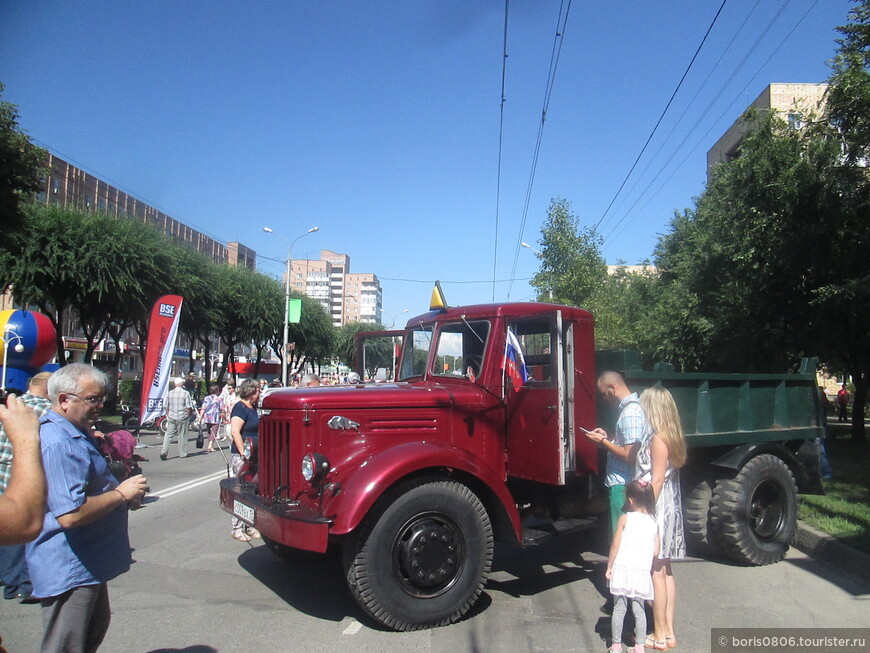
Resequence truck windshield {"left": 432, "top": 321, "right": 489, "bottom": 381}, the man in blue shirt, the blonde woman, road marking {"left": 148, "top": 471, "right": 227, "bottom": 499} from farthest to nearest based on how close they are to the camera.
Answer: road marking {"left": 148, "top": 471, "right": 227, "bottom": 499} < truck windshield {"left": 432, "top": 321, "right": 489, "bottom": 381} < the man in blue shirt < the blonde woman

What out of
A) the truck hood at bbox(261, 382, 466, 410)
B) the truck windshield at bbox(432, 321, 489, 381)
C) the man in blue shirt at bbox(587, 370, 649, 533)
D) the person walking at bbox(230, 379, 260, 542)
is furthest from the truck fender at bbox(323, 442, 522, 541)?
the person walking at bbox(230, 379, 260, 542)

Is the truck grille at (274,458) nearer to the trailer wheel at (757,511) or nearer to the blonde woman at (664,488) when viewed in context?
the blonde woman at (664,488)

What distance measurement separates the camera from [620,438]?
4.73m

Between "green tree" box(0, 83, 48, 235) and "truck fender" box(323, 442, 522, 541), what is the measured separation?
12.9 m

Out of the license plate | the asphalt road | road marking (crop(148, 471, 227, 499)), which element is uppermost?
the license plate

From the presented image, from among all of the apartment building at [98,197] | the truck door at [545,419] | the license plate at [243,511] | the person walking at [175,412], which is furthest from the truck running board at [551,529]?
the apartment building at [98,197]

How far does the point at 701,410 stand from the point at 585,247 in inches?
624

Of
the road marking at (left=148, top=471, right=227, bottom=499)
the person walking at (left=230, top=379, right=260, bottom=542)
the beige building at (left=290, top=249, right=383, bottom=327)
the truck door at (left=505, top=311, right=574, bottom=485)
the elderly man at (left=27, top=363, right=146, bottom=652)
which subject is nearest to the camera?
the elderly man at (left=27, top=363, right=146, bottom=652)

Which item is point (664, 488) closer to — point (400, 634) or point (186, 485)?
point (400, 634)

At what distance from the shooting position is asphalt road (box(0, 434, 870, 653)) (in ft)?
14.1

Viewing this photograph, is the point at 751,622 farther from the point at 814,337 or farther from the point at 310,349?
the point at 310,349

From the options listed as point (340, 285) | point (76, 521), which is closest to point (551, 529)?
point (76, 521)

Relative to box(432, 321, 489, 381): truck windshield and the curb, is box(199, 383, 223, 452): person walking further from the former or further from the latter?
the curb

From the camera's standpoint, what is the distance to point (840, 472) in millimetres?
11234
